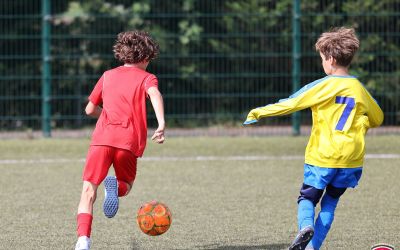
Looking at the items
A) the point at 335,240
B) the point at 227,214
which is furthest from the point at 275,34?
the point at 335,240

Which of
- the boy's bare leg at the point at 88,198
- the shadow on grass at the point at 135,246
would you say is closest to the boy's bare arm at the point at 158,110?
the boy's bare leg at the point at 88,198

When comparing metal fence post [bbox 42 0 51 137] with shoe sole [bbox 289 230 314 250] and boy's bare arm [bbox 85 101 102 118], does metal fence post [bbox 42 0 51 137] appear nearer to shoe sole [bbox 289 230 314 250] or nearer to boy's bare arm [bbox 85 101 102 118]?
boy's bare arm [bbox 85 101 102 118]

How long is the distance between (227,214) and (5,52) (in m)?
8.56

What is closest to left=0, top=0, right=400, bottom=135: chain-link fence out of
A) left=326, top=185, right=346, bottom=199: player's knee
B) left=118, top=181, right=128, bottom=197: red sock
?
left=118, top=181, right=128, bottom=197: red sock

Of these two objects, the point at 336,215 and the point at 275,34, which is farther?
the point at 275,34

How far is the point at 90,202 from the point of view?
661 cm

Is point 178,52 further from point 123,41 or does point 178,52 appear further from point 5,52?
point 123,41

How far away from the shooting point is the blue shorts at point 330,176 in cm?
636

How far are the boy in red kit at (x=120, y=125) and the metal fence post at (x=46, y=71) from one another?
9393 millimetres

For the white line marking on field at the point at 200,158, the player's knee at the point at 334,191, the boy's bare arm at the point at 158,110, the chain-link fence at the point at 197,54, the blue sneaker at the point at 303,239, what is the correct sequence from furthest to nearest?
the chain-link fence at the point at 197,54 → the white line marking on field at the point at 200,158 → the boy's bare arm at the point at 158,110 → the player's knee at the point at 334,191 → the blue sneaker at the point at 303,239

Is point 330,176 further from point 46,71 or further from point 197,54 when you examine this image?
point 46,71

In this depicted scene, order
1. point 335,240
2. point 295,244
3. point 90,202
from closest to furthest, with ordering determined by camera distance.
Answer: point 295,244 → point 90,202 → point 335,240

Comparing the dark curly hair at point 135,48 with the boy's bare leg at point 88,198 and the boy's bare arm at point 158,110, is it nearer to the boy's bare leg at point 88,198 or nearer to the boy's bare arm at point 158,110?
the boy's bare arm at point 158,110

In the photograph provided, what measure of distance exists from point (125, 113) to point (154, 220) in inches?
29.7
